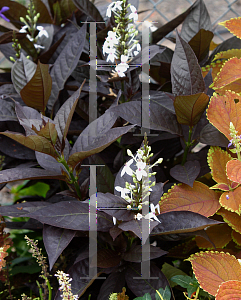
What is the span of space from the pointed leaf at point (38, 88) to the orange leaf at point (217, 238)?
671mm

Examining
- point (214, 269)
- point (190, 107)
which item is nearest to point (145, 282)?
point (214, 269)

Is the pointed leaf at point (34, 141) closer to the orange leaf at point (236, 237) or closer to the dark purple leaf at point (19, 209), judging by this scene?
the dark purple leaf at point (19, 209)

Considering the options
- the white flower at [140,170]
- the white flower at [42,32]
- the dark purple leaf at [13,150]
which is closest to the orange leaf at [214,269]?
the white flower at [140,170]

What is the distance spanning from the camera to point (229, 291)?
73 centimetres

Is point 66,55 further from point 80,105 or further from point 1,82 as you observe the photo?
point 1,82

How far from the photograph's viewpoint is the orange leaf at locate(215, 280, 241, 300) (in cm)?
72

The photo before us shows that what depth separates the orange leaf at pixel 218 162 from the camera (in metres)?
0.96

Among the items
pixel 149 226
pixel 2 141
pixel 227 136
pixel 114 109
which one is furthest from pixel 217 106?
pixel 2 141

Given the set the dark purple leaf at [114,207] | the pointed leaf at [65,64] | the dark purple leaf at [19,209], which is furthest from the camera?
the pointed leaf at [65,64]

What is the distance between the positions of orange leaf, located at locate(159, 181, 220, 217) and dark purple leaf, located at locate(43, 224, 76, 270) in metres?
0.28

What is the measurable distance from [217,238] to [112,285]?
14.2 inches

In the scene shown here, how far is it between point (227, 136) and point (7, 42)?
3.27 ft

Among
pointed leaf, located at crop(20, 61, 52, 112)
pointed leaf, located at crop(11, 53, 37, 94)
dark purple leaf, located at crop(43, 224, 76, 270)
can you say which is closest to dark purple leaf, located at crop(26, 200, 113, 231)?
dark purple leaf, located at crop(43, 224, 76, 270)

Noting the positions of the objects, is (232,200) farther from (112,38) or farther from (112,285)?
(112,38)
